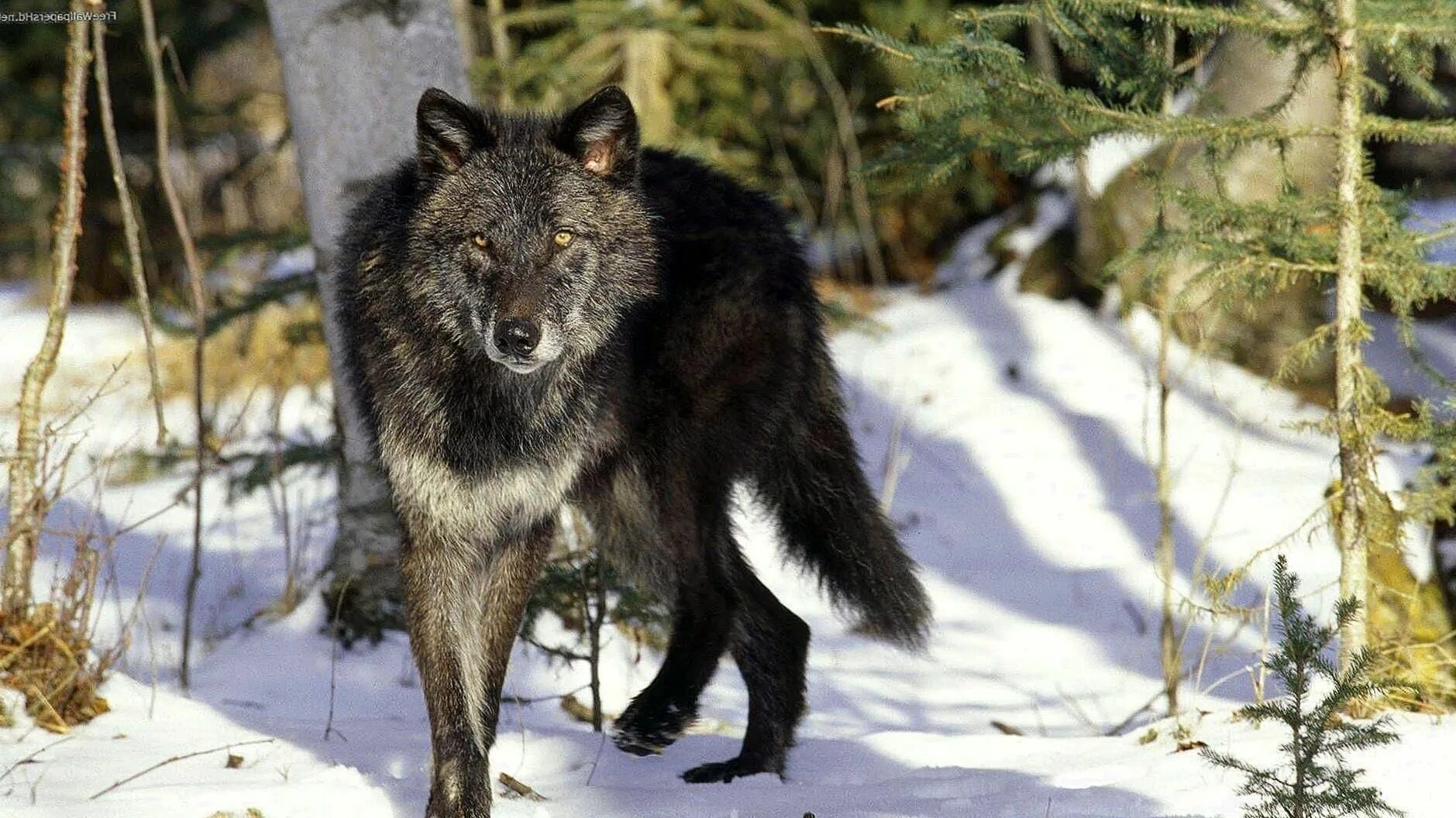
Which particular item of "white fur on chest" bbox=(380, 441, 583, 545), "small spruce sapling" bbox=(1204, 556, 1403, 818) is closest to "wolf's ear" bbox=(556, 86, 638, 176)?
"white fur on chest" bbox=(380, 441, 583, 545)

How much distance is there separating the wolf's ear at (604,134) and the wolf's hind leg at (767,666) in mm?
1486

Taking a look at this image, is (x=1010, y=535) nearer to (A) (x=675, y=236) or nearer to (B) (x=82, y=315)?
(A) (x=675, y=236)

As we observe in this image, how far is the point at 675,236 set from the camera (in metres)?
4.55

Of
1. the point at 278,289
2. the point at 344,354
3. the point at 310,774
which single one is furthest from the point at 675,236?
the point at 278,289

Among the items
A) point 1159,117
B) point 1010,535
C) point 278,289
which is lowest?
point 1010,535

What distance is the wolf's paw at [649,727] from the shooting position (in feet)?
14.9

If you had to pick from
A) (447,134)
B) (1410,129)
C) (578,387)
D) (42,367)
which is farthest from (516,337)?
(1410,129)

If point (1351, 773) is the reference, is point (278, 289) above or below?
above

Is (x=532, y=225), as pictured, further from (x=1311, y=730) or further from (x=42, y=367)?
(x=1311, y=730)

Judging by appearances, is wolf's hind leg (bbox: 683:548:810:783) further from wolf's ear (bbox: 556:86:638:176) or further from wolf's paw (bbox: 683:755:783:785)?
wolf's ear (bbox: 556:86:638:176)

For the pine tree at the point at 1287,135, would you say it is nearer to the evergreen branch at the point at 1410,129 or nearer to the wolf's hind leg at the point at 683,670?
the evergreen branch at the point at 1410,129

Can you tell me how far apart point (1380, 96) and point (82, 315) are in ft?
39.9

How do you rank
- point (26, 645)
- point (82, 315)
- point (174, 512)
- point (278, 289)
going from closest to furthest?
point (26, 645) → point (278, 289) → point (174, 512) → point (82, 315)

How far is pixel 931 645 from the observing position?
7102 mm
